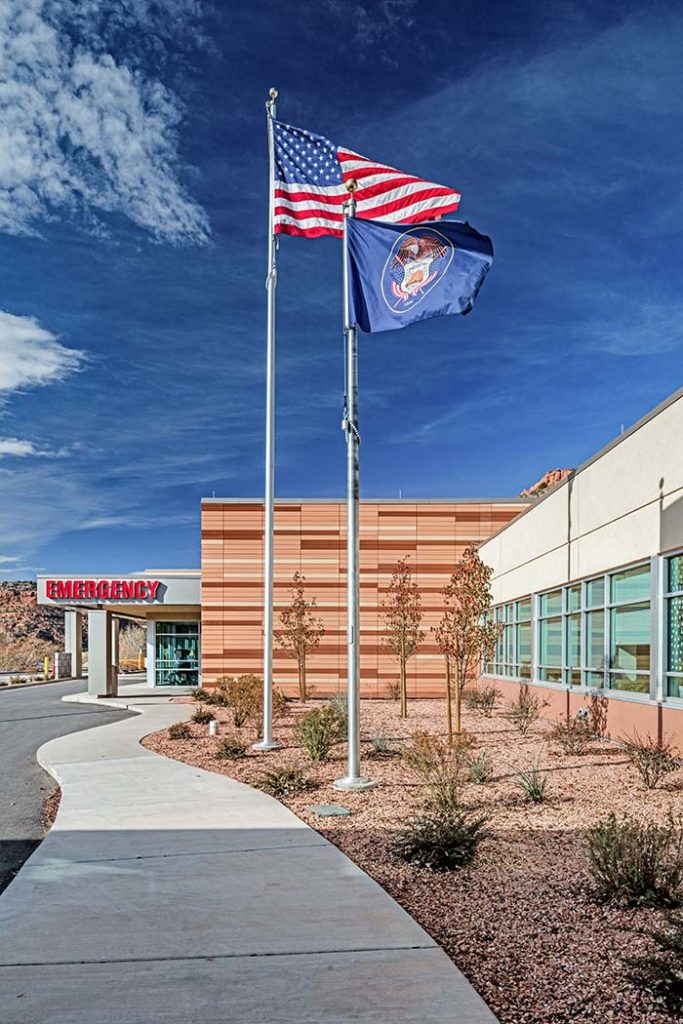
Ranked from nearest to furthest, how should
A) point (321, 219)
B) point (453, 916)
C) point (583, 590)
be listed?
point (453, 916)
point (321, 219)
point (583, 590)

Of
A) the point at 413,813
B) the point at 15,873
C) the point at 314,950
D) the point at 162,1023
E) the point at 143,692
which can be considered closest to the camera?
the point at 162,1023

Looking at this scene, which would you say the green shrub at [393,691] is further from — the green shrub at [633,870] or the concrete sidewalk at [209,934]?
the green shrub at [633,870]

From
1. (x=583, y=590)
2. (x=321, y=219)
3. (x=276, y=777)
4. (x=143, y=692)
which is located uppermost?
(x=321, y=219)

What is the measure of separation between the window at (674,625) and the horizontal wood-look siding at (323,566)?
19151mm

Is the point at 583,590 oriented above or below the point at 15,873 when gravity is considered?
above

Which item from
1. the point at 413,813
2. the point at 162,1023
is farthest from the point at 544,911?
the point at 413,813

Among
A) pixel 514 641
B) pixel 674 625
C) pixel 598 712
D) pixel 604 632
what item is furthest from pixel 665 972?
pixel 514 641

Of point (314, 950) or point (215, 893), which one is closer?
point (314, 950)

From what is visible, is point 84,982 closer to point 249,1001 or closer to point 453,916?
point 249,1001

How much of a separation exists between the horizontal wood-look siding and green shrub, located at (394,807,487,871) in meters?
25.3

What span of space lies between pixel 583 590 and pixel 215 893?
13.3 meters

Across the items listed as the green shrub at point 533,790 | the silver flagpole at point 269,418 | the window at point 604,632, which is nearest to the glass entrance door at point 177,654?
the window at point 604,632

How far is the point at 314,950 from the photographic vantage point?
540 centimetres

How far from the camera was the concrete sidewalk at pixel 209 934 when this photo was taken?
459cm
